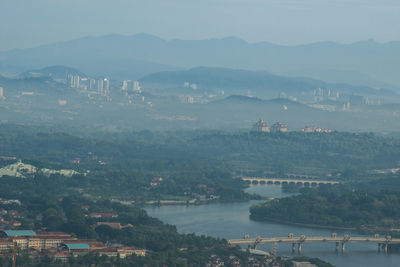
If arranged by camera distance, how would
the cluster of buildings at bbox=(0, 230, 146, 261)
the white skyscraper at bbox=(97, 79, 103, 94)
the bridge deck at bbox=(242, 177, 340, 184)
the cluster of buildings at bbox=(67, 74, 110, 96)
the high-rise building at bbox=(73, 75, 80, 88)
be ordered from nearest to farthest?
the cluster of buildings at bbox=(0, 230, 146, 261) < the bridge deck at bbox=(242, 177, 340, 184) < the white skyscraper at bbox=(97, 79, 103, 94) < the cluster of buildings at bbox=(67, 74, 110, 96) < the high-rise building at bbox=(73, 75, 80, 88)

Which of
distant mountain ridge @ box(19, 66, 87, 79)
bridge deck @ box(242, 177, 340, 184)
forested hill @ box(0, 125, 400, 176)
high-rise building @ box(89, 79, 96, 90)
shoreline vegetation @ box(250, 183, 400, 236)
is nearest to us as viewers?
shoreline vegetation @ box(250, 183, 400, 236)

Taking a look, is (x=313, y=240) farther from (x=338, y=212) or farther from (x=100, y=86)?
(x=100, y=86)

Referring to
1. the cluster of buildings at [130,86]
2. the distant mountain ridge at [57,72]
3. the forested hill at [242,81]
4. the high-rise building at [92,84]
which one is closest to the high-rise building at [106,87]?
the high-rise building at [92,84]

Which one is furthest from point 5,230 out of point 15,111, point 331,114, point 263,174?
point 331,114

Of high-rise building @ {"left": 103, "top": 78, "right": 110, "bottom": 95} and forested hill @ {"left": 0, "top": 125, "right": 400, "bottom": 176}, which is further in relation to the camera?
high-rise building @ {"left": 103, "top": 78, "right": 110, "bottom": 95}

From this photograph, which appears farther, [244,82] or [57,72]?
[244,82]

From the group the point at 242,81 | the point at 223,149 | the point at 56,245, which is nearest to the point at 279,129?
the point at 223,149

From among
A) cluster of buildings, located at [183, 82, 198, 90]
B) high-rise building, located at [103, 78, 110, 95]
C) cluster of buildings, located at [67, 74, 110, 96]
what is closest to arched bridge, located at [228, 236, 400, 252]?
high-rise building, located at [103, 78, 110, 95]

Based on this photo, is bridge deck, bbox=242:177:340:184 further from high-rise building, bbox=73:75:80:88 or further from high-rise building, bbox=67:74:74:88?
high-rise building, bbox=73:75:80:88
